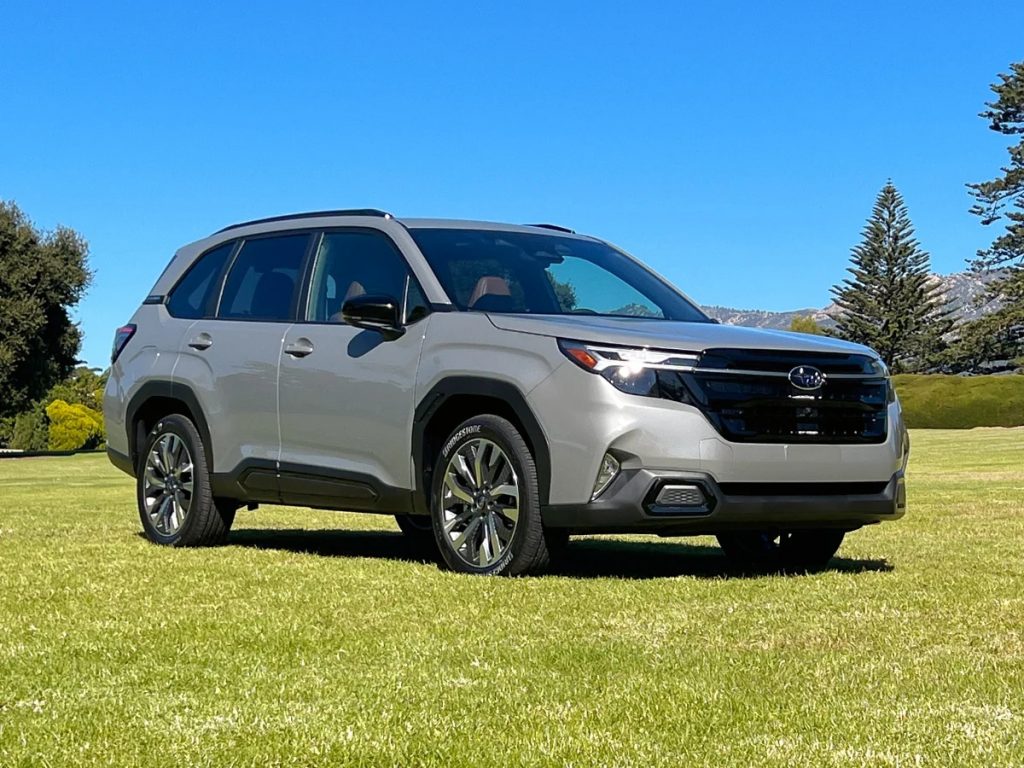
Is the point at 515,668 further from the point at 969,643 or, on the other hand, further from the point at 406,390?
the point at 406,390

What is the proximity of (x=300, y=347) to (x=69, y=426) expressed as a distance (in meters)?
116

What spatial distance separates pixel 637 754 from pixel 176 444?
22.9 ft

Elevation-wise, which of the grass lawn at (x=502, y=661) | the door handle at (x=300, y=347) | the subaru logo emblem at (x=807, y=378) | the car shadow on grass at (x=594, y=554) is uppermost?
the door handle at (x=300, y=347)

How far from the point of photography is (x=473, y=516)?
8.37 m

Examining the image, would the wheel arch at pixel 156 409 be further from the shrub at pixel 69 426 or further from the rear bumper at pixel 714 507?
the shrub at pixel 69 426

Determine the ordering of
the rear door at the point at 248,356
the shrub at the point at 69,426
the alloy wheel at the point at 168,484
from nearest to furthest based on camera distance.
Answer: the rear door at the point at 248,356 < the alloy wheel at the point at 168,484 < the shrub at the point at 69,426

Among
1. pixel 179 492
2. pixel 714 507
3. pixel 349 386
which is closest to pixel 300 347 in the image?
pixel 349 386

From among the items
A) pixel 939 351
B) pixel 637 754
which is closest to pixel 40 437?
pixel 939 351

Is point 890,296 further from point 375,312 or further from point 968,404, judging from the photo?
point 375,312

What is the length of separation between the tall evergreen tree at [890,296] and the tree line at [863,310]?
0.21 ft

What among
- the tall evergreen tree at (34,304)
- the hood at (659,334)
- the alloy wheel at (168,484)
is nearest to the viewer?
the hood at (659,334)

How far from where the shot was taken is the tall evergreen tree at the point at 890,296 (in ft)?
309

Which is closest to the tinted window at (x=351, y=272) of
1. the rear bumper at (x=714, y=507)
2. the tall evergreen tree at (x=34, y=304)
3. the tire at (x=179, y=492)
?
the tire at (x=179, y=492)

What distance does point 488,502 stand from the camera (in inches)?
326
